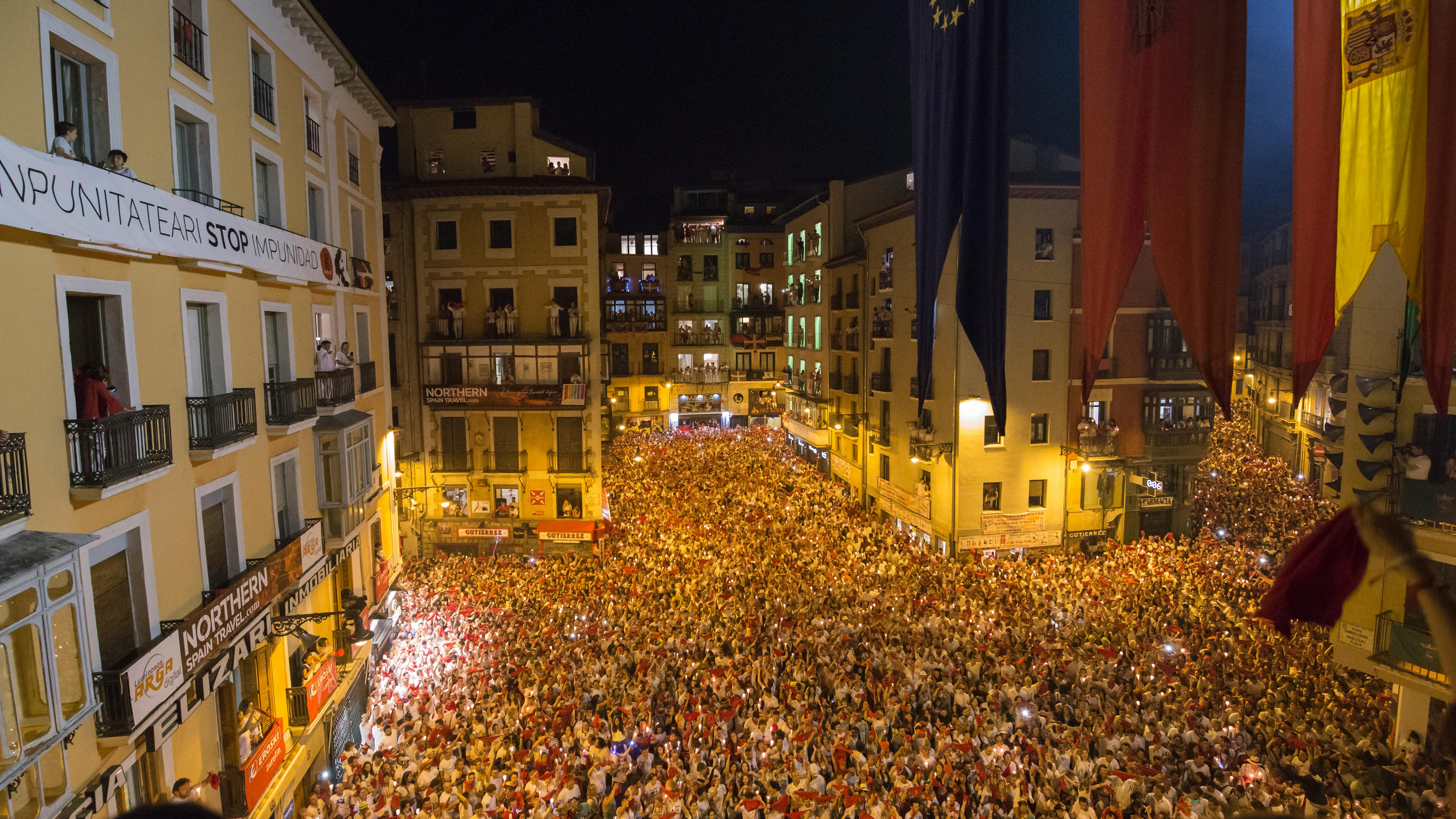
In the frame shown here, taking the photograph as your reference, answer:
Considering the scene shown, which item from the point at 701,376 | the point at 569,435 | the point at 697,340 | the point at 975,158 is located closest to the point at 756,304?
the point at 697,340

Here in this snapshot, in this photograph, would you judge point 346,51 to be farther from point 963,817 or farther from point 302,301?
point 963,817

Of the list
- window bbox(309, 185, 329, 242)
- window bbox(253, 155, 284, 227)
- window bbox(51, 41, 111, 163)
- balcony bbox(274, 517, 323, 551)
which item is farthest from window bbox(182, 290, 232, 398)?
window bbox(309, 185, 329, 242)

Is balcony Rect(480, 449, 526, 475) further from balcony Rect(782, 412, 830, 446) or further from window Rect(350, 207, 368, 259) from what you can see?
balcony Rect(782, 412, 830, 446)

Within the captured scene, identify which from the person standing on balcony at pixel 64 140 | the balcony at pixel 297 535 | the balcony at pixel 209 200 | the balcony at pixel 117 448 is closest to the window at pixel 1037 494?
the balcony at pixel 297 535

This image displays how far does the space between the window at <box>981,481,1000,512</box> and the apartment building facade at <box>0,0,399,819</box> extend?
21.9 metres

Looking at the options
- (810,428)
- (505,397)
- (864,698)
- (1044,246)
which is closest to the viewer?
(864,698)

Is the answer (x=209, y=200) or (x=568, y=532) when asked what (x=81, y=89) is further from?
(x=568, y=532)

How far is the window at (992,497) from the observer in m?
27.9

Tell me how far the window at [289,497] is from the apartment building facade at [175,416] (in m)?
0.05

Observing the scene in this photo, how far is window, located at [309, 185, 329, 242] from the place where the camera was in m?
16.5

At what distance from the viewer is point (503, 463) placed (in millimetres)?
28453

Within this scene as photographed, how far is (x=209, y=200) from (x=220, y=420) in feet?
11.6

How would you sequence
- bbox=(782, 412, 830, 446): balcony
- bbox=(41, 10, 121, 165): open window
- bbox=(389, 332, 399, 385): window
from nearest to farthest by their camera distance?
bbox=(41, 10, 121, 165): open window
bbox=(389, 332, 399, 385): window
bbox=(782, 412, 830, 446): balcony

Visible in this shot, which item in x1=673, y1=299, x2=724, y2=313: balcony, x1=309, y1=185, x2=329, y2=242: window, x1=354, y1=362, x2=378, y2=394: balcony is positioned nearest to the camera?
x1=309, y1=185, x2=329, y2=242: window
